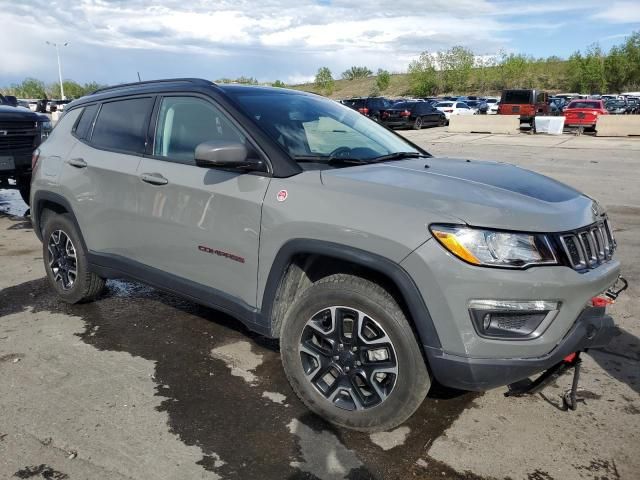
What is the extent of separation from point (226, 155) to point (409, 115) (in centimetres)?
2847

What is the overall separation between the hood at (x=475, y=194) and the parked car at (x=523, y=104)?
2929 cm

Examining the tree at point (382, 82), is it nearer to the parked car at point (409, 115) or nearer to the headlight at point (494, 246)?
the parked car at point (409, 115)

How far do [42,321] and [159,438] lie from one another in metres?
2.21

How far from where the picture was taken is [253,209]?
3.19 meters

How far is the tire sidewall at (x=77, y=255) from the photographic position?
461 centimetres

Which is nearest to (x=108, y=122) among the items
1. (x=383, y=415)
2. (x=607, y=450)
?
(x=383, y=415)

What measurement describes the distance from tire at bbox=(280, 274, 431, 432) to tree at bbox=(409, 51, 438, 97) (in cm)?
9308

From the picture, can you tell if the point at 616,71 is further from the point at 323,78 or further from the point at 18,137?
the point at 18,137

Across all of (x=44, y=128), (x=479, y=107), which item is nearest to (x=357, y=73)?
(x=479, y=107)

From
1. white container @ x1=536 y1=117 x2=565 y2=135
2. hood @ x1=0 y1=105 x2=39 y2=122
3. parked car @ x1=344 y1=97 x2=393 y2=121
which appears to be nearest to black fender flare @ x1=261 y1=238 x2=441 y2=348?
hood @ x1=0 y1=105 x2=39 y2=122

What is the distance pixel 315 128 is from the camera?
12.2 feet

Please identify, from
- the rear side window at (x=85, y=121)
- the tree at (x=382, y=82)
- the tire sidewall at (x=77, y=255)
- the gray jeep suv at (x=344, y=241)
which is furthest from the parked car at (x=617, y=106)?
the tree at (x=382, y=82)

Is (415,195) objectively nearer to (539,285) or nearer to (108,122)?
(539,285)

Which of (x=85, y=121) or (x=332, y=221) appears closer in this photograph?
(x=332, y=221)
